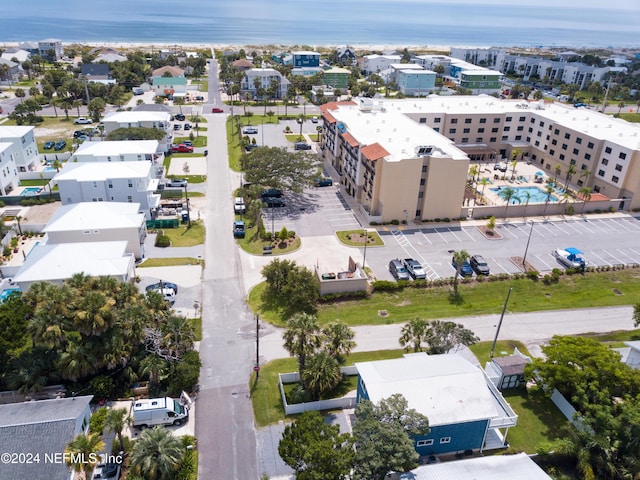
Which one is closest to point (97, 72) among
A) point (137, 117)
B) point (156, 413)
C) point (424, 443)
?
point (137, 117)

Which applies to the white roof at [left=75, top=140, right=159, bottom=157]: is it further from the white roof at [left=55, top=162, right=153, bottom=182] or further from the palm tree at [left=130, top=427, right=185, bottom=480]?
the palm tree at [left=130, top=427, right=185, bottom=480]

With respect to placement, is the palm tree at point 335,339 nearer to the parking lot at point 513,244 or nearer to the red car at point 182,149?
the parking lot at point 513,244

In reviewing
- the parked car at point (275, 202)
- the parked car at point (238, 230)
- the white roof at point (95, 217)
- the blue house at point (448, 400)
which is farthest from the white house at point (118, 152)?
the blue house at point (448, 400)

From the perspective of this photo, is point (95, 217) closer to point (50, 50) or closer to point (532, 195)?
point (532, 195)

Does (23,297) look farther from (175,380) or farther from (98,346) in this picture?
(175,380)
